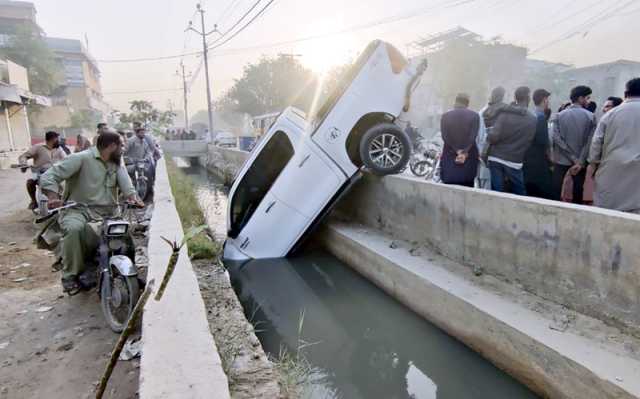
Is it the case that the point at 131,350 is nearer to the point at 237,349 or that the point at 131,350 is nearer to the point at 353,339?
the point at 237,349

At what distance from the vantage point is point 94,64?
7188 cm

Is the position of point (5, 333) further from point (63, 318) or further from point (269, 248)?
point (269, 248)

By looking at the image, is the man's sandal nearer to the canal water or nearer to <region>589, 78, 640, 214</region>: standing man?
the canal water

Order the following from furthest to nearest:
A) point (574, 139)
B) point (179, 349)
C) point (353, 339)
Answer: point (574, 139)
point (353, 339)
point (179, 349)

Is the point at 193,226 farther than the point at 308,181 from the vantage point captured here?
Yes

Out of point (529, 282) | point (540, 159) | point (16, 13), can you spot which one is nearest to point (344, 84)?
point (540, 159)

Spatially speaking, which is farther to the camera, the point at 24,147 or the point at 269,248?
the point at 24,147

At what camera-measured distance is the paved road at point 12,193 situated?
862 centimetres

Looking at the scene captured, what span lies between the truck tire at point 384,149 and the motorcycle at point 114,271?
142 inches

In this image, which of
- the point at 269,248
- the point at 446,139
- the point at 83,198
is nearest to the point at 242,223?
the point at 269,248

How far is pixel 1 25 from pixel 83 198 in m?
61.5

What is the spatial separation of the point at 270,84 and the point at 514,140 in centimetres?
3906

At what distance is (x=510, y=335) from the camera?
307 centimetres

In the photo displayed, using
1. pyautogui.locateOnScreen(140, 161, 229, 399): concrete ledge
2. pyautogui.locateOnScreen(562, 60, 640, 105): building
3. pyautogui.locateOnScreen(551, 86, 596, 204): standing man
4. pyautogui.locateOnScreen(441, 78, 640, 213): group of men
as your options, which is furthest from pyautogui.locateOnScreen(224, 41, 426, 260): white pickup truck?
pyautogui.locateOnScreen(562, 60, 640, 105): building
